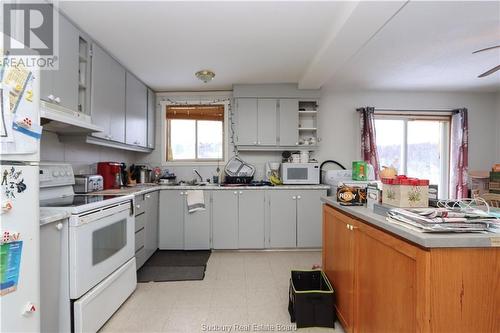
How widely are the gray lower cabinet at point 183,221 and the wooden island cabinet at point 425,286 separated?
228 cm

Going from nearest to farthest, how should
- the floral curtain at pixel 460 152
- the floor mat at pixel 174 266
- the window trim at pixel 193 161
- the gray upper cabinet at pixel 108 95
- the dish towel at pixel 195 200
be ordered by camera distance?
1. the gray upper cabinet at pixel 108 95
2. the floor mat at pixel 174 266
3. the dish towel at pixel 195 200
4. the floral curtain at pixel 460 152
5. the window trim at pixel 193 161

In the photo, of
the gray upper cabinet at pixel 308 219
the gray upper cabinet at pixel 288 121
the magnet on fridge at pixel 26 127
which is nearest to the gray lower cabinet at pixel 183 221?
the gray upper cabinet at pixel 308 219

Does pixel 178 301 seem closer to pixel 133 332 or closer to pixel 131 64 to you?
pixel 133 332

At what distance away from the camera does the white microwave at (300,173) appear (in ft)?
11.2

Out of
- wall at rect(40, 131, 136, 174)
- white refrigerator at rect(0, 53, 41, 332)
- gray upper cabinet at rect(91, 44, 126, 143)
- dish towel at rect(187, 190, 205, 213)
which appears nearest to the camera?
white refrigerator at rect(0, 53, 41, 332)

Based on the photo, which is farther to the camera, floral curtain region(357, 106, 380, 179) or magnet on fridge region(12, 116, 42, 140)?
floral curtain region(357, 106, 380, 179)

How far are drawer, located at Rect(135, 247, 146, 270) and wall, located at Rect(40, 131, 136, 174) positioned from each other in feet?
3.54

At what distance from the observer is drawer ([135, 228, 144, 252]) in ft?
8.48

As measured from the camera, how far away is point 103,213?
5.67ft

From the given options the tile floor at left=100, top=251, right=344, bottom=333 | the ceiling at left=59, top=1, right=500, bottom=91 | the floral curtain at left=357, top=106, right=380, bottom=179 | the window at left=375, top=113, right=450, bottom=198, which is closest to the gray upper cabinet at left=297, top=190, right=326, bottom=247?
the tile floor at left=100, top=251, right=344, bottom=333

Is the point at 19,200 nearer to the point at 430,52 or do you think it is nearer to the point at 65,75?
the point at 65,75

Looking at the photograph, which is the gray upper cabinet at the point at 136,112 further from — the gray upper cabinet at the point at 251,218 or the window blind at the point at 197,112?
the gray upper cabinet at the point at 251,218

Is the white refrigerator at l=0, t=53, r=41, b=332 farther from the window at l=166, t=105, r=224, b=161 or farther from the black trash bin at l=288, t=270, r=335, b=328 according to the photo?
the window at l=166, t=105, r=224, b=161

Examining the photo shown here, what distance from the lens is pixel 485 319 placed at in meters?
0.91
